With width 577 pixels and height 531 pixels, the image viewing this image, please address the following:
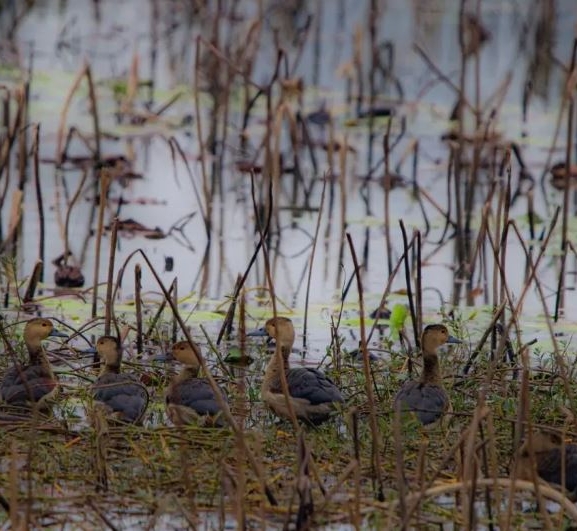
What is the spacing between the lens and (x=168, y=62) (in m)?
14.7

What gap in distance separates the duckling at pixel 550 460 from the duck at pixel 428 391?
44 cm

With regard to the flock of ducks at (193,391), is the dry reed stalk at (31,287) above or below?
above

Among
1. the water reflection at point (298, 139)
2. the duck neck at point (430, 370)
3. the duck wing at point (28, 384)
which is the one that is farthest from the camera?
the water reflection at point (298, 139)

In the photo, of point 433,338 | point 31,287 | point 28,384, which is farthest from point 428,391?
point 31,287

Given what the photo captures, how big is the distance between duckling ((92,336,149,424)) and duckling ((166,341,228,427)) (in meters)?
0.12

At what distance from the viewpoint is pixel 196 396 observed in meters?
4.83

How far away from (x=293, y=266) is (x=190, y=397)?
3.25 meters

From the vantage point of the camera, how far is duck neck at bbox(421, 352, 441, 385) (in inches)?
198

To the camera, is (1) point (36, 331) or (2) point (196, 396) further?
(1) point (36, 331)

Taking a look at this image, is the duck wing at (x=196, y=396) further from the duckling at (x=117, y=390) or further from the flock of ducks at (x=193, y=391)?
the duckling at (x=117, y=390)

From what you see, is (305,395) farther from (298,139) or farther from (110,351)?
(298,139)

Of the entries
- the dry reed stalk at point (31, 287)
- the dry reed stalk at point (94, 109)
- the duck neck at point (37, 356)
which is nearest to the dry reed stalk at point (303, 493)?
the duck neck at point (37, 356)

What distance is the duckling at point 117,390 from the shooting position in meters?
4.75

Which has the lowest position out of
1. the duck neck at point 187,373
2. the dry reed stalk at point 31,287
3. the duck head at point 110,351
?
the duck neck at point 187,373
